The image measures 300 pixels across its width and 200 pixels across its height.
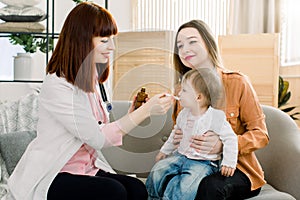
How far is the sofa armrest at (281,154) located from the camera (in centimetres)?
185

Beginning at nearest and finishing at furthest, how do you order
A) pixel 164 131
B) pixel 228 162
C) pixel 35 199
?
pixel 35 199 → pixel 228 162 → pixel 164 131

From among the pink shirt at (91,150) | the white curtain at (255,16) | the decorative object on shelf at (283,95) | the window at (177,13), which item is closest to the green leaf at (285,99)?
the decorative object on shelf at (283,95)

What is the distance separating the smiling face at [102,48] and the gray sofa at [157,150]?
217 mm

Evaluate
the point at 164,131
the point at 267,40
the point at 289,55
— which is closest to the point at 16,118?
the point at 164,131

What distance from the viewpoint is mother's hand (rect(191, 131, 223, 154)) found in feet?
5.50

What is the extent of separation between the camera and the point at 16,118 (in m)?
2.20

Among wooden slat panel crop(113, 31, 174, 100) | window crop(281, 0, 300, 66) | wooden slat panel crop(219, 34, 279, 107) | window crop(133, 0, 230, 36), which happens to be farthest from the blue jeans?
window crop(133, 0, 230, 36)

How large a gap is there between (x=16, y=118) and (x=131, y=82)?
838 mm

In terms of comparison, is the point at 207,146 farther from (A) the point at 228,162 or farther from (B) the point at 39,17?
(B) the point at 39,17

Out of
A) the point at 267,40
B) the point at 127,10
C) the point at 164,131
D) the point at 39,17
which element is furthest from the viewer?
the point at 127,10

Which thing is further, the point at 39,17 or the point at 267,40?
the point at 267,40

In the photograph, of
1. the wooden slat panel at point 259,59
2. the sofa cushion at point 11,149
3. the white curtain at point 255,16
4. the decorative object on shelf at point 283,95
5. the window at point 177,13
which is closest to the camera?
the sofa cushion at point 11,149

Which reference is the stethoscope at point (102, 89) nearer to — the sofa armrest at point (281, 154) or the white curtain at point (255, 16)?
the sofa armrest at point (281, 154)

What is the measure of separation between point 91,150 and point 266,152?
791mm
